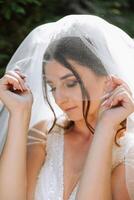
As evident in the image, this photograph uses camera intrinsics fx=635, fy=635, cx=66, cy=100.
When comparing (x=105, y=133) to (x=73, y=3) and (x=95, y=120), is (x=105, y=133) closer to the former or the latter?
(x=95, y=120)

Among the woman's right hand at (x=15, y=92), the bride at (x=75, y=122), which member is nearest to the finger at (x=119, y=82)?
the bride at (x=75, y=122)

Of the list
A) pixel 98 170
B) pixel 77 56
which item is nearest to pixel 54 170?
pixel 98 170

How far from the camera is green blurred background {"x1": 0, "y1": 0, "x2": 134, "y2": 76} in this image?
3848 mm

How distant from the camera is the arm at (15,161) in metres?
2.48

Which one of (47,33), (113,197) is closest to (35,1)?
(47,33)

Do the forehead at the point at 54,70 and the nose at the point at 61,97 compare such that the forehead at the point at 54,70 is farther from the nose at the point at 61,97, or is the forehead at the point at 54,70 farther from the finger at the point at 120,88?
the finger at the point at 120,88

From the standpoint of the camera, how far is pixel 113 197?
2.40m

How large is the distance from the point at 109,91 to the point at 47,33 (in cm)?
46

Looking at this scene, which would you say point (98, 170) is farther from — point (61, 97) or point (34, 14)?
point (34, 14)

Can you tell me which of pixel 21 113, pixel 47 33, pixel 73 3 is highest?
pixel 47 33

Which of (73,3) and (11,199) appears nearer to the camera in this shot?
(11,199)

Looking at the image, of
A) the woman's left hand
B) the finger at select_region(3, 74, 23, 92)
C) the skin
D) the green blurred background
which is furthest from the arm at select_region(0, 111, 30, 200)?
the green blurred background

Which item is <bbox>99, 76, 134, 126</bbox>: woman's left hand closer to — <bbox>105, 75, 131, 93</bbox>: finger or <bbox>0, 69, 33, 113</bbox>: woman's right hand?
<bbox>105, 75, 131, 93</bbox>: finger

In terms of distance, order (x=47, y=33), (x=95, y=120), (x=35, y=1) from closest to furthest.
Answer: (x=95, y=120) → (x=47, y=33) → (x=35, y=1)
